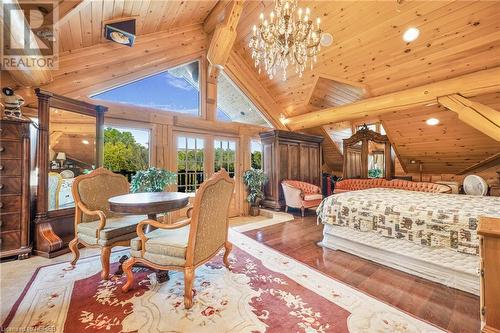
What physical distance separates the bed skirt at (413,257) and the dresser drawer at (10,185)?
4.08 metres

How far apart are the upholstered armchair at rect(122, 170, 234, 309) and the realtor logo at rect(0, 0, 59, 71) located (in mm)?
1982

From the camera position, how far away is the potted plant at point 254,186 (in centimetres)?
545

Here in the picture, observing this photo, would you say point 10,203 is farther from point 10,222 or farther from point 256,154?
point 256,154

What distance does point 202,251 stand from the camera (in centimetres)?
193

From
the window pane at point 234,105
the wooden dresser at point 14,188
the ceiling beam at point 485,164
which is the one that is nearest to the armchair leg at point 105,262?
the wooden dresser at point 14,188

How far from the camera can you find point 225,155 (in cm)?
541

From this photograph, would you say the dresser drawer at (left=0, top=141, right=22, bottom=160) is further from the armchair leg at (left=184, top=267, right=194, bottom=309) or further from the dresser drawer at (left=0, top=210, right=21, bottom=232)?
the armchair leg at (left=184, top=267, right=194, bottom=309)

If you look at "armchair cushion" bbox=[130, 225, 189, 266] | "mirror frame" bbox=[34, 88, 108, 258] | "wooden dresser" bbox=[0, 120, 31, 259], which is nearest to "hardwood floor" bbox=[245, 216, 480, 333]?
"armchair cushion" bbox=[130, 225, 189, 266]

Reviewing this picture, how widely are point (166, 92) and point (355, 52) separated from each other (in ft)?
12.7

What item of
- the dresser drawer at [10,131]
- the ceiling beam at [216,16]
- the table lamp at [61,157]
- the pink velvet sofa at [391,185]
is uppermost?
the ceiling beam at [216,16]

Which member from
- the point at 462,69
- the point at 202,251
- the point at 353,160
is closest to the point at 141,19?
the point at 202,251

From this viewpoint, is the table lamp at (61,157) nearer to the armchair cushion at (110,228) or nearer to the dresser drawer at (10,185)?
the dresser drawer at (10,185)

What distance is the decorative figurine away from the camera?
2.58m

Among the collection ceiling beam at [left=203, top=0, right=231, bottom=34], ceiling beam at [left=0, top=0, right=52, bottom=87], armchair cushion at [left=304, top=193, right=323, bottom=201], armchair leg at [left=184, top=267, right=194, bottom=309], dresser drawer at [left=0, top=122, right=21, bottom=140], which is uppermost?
ceiling beam at [left=203, top=0, right=231, bottom=34]
